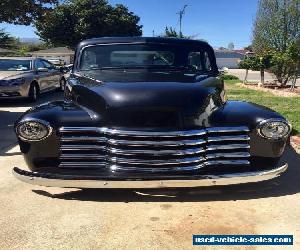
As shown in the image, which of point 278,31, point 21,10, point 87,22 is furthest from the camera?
point 87,22

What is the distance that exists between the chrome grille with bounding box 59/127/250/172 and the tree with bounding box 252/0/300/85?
1388 centimetres

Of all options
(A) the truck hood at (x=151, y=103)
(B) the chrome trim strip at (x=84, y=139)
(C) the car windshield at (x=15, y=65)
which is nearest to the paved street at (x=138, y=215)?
(B) the chrome trim strip at (x=84, y=139)

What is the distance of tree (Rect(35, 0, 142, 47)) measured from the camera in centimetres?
4697

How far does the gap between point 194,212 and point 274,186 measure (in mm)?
1173

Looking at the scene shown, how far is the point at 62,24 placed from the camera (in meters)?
47.5

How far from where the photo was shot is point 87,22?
47.1 meters

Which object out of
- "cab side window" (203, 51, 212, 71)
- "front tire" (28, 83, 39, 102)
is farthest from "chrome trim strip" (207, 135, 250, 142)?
"front tire" (28, 83, 39, 102)

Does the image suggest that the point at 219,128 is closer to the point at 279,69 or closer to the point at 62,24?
the point at 279,69

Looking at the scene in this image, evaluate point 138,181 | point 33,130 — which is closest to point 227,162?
point 138,181

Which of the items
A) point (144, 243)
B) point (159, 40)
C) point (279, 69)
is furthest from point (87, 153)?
point (279, 69)

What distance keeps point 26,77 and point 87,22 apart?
36710 mm

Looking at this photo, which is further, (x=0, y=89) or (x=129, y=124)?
(x=0, y=89)

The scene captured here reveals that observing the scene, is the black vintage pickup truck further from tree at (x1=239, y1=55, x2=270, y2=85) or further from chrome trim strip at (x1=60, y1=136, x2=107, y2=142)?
tree at (x1=239, y1=55, x2=270, y2=85)

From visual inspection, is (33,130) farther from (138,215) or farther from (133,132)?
(138,215)
